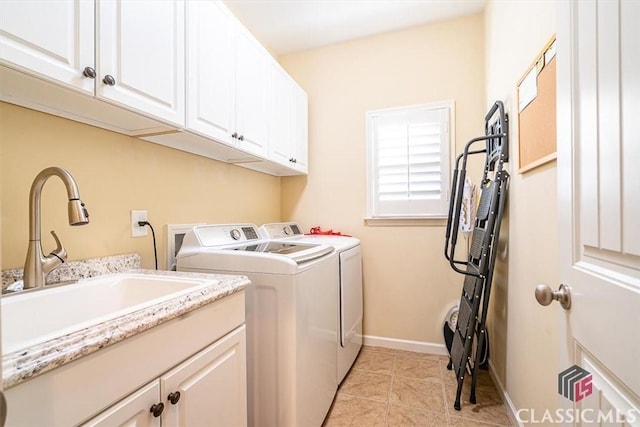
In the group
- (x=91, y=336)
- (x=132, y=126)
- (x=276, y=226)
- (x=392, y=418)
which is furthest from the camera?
(x=276, y=226)

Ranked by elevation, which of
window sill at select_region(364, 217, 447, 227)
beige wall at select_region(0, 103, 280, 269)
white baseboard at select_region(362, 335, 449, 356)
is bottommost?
white baseboard at select_region(362, 335, 449, 356)

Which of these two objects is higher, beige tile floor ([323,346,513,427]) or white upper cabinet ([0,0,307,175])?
white upper cabinet ([0,0,307,175])

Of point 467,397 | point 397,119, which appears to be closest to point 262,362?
point 467,397

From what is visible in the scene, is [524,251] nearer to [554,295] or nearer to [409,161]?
[554,295]

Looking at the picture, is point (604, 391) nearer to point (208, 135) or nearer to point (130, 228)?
point (208, 135)

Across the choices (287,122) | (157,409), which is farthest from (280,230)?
(157,409)

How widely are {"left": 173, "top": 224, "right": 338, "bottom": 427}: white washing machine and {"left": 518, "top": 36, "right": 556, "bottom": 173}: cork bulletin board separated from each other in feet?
3.65

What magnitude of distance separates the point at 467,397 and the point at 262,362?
136cm

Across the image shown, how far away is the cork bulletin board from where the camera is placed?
118 centimetres

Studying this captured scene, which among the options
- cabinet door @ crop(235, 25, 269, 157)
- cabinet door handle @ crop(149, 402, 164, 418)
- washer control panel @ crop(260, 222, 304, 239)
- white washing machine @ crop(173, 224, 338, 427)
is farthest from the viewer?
washer control panel @ crop(260, 222, 304, 239)

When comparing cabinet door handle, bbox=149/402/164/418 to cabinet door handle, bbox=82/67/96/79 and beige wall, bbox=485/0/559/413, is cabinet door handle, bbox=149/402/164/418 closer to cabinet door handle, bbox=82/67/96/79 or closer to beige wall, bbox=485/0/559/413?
cabinet door handle, bbox=82/67/96/79

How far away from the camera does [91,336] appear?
639 millimetres

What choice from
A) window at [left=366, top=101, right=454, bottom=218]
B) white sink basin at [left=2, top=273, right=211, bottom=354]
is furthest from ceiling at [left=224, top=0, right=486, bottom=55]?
white sink basin at [left=2, top=273, right=211, bottom=354]

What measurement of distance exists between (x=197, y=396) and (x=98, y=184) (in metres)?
0.97
